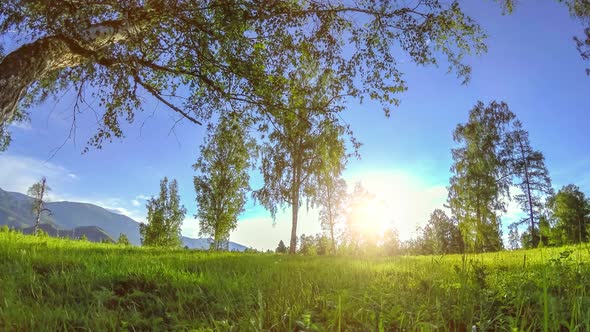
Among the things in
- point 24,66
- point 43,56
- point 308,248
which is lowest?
point 308,248

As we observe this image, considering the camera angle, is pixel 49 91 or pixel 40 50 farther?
pixel 49 91

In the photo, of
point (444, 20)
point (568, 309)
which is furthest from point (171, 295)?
point (444, 20)

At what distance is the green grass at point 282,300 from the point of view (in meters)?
2.97

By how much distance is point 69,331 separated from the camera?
11.3 ft

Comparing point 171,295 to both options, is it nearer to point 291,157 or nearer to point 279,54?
point 279,54

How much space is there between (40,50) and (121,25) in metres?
1.59

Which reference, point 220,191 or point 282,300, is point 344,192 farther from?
point 282,300

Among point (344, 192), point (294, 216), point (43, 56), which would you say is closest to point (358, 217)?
point (344, 192)

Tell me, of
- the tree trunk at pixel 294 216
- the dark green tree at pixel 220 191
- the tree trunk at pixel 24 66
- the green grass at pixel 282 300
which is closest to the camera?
the green grass at pixel 282 300

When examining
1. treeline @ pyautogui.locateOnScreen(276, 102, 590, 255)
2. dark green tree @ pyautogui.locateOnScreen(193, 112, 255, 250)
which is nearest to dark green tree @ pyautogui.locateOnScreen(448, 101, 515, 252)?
treeline @ pyautogui.locateOnScreen(276, 102, 590, 255)

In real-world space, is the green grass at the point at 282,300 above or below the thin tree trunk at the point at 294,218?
below

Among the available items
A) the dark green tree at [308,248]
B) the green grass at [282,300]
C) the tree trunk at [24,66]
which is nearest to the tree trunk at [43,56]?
the tree trunk at [24,66]

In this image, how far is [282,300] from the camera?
3.91 meters

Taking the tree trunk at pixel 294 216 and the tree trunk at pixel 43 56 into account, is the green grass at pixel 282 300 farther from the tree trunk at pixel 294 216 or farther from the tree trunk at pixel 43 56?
the tree trunk at pixel 294 216
